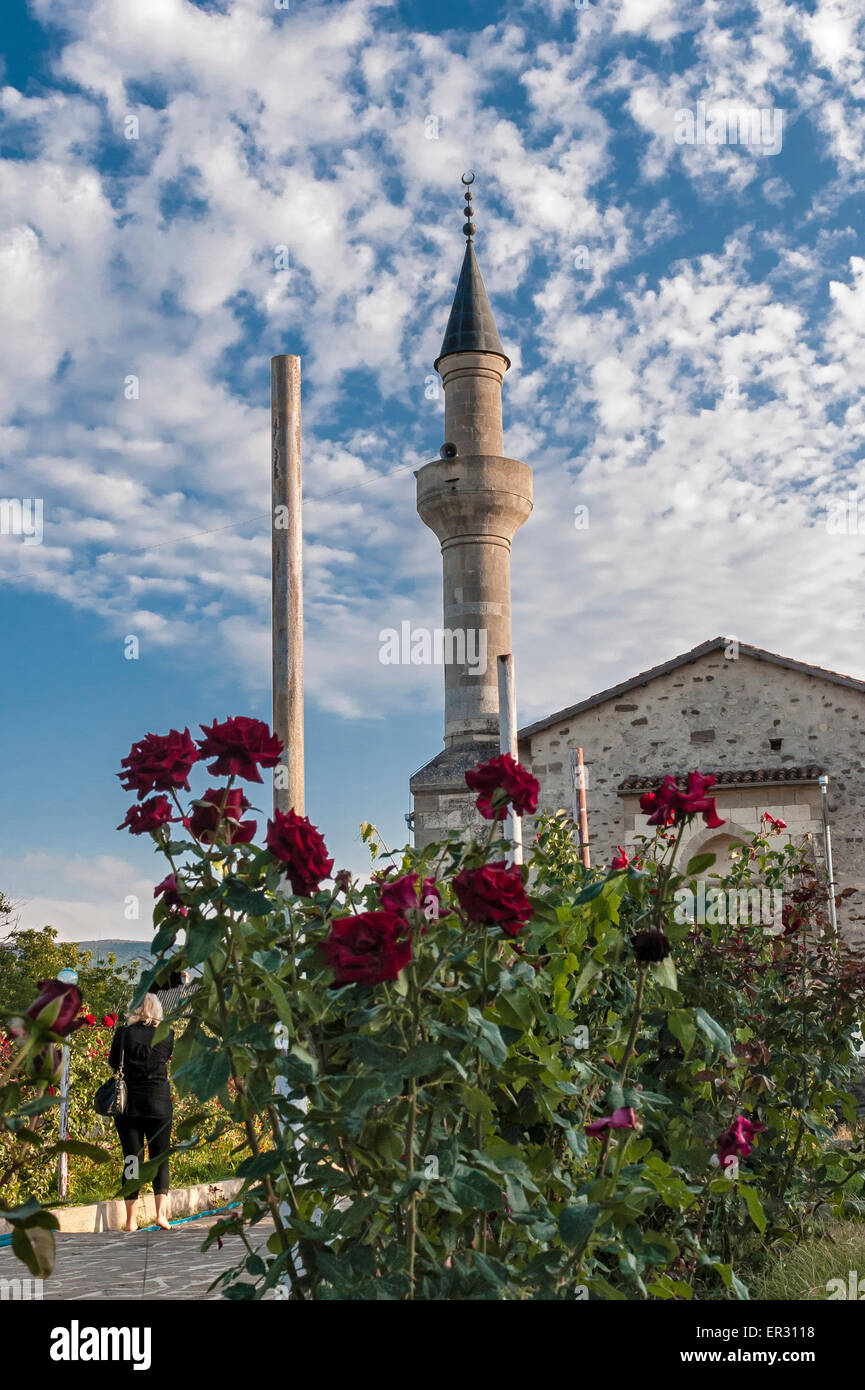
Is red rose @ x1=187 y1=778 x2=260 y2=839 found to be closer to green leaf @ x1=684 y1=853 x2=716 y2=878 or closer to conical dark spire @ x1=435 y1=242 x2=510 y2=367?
green leaf @ x1=684 y1=853 x2=716 y2=878

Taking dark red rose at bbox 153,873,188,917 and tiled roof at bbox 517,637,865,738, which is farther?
tiled roof at bbox 517,637,865,738

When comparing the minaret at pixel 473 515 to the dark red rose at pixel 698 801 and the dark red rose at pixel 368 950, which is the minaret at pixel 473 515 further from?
the dark red rose at pixel 368 950

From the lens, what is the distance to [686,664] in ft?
63.2

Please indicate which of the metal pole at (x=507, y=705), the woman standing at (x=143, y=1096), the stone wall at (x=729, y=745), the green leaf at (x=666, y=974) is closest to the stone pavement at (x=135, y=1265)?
the woman standing at (x=143, y=1096)

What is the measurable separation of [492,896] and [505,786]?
1.53 ft

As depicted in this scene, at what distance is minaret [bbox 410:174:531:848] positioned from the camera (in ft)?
56.5

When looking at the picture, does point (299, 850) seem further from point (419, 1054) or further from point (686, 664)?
point (686, 664)

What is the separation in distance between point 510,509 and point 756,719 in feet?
17.2

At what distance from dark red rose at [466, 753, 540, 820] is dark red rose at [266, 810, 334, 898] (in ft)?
1.21

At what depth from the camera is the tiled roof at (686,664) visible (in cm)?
1827

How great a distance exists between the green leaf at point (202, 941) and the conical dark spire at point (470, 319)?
16.8m

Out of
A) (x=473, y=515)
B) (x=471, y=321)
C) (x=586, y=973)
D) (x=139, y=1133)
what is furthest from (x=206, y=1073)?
(x=471, y=321)

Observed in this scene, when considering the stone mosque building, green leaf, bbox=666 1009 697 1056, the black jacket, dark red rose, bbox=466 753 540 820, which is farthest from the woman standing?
the stone mosque building

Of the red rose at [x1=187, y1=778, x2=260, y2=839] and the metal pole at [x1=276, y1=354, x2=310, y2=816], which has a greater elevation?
the metal pole at [x1=276, y1=354, x2=310, y2=816]
